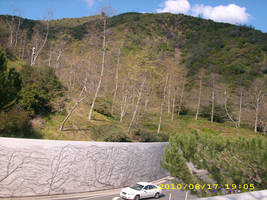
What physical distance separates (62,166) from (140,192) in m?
4.83

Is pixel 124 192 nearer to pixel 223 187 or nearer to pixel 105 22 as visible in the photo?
pixel 223 187

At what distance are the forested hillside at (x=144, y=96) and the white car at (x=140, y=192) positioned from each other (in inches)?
166

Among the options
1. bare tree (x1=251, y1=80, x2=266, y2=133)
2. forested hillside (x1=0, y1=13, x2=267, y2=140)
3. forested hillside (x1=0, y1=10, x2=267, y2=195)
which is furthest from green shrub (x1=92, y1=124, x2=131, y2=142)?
bare tree (x1=251, y1=80, x2=266, y2=133)

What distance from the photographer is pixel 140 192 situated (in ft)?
45.0

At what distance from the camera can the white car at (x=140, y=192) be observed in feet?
43.8

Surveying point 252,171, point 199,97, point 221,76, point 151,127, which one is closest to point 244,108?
point 199,97

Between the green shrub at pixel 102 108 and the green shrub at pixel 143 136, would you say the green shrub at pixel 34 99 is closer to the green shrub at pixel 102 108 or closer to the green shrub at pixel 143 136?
the green shrub at pixel 102 108

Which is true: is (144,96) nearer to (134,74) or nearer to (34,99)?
(134,74)

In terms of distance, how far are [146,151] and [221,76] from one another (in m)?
47.1

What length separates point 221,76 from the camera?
59531 millimetres

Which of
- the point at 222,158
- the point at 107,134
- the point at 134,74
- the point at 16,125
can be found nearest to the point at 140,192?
the point at 222,158

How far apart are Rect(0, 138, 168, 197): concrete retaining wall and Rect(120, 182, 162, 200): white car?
2367mm

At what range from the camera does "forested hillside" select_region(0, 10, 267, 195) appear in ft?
25.8

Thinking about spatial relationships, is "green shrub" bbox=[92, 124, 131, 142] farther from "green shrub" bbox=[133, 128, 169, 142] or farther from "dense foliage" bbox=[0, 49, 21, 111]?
"dense foliage" bbox=[0, 49, 21, 111]
